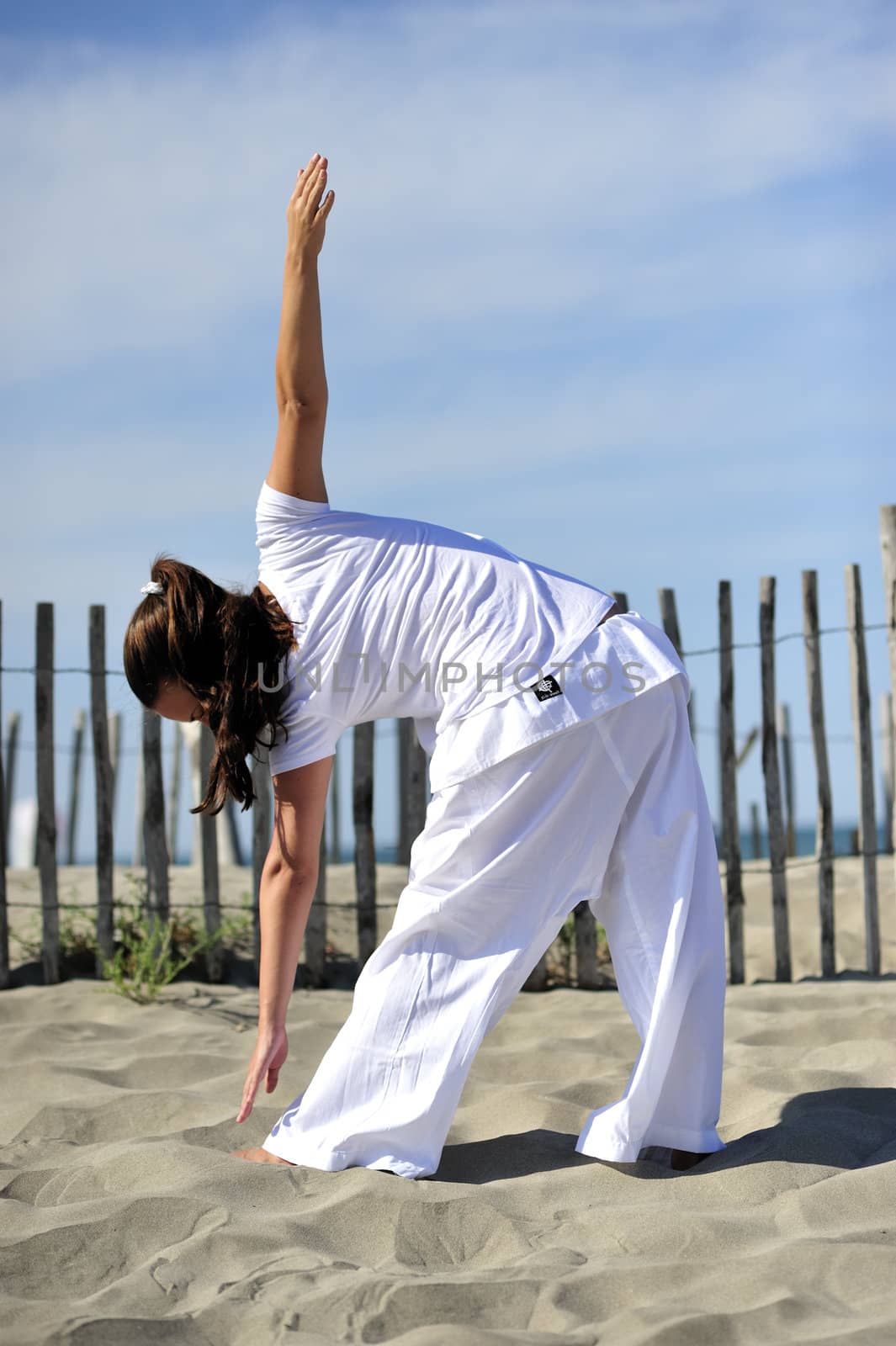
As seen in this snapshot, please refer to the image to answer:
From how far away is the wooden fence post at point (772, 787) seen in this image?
16.4 feet

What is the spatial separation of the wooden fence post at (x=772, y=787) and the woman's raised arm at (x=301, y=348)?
3135 mm

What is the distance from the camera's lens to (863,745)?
5.15 meters

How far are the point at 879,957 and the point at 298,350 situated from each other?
3738 mm

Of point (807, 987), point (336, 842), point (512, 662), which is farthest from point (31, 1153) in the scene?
point (336, 842)

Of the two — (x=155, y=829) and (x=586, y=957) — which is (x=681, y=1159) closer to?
(x=586, y=957)

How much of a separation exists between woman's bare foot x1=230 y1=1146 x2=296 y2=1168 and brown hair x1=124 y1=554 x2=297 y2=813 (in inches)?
27.3

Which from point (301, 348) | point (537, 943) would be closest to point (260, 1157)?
point (537, 943)

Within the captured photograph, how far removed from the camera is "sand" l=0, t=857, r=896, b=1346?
5.74 feet

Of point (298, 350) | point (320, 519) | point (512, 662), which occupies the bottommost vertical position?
point (512, 662)

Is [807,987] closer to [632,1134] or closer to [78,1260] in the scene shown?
[632,1134]

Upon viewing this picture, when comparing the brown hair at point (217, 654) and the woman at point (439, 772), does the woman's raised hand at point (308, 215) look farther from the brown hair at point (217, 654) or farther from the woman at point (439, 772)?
the brown hair at point (217, 654)

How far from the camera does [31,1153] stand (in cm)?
271

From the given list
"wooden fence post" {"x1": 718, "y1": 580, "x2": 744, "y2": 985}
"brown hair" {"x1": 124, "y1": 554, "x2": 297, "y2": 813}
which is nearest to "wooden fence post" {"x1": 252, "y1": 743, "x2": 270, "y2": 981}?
"wooden fence post" {"x1": 718, "y1": 580, "x2": 744, "y2": 985}

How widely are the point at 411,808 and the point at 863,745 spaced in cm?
185
